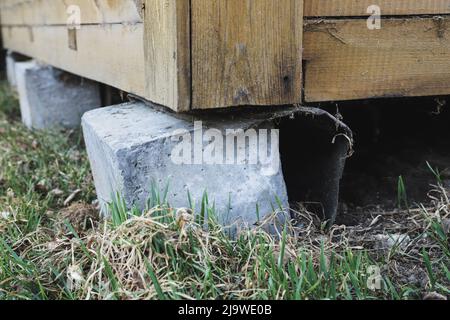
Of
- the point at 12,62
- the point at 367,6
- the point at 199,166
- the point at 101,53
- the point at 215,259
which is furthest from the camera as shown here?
the point at 12,62

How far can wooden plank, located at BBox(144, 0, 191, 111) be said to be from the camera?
1.79 metres

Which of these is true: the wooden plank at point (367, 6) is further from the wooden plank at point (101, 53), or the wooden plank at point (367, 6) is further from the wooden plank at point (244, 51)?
the wooden plank at point (101, 53)

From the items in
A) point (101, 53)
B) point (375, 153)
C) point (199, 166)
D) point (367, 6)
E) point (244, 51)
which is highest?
point (367, 6)

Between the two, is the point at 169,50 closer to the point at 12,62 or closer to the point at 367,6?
the point at 367,6

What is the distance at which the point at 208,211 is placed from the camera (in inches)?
74.6

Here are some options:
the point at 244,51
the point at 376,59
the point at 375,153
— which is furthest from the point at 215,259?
the point at 375,153

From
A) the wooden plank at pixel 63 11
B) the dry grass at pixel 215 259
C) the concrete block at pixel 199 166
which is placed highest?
the wooden plank at pixel 63 11

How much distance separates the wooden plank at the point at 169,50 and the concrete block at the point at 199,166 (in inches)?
5.2

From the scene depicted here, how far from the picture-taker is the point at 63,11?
3.50 m

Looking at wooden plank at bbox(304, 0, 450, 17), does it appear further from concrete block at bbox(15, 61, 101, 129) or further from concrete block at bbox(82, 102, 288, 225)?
concrete block at bbox(15, 61, 101, 129)

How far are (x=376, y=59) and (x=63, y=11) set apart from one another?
2027 millimetres

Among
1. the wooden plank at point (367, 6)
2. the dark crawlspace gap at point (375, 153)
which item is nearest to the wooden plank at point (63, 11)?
the wooden plank at point (367, 6)

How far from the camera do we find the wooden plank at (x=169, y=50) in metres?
1.79
